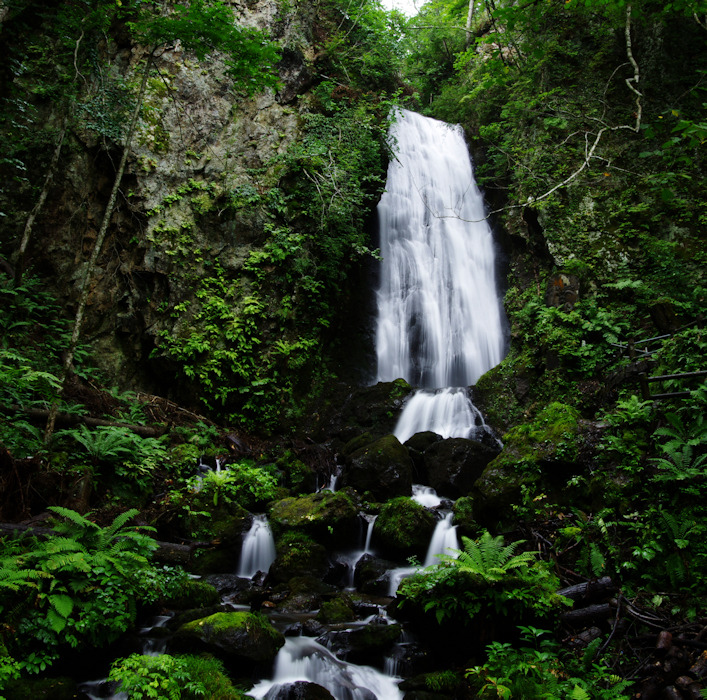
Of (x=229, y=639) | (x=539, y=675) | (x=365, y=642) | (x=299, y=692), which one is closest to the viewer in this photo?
(x=539, y=675)

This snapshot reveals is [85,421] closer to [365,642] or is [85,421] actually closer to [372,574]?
[372,574]

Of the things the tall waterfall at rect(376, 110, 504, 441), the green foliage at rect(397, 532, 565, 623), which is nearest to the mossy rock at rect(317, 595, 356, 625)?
the green foliage at rect(397, 532, 565, 623)

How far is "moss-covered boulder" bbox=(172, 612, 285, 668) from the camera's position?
14.0ft

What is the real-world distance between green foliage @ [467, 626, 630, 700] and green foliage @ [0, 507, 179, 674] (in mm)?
3208

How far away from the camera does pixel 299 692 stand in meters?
4.09

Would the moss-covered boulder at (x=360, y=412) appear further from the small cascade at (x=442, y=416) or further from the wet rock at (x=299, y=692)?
the wet rock at (x=299, y=692)

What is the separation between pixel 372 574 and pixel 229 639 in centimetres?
272

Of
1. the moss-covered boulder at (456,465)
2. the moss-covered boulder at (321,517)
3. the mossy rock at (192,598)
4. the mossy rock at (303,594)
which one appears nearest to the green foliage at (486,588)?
the mossy rock at (303,594)

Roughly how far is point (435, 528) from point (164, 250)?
8.17m

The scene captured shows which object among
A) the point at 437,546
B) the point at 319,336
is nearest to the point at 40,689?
the point at 437,546

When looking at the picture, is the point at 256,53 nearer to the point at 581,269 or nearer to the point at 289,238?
the point at 289,238

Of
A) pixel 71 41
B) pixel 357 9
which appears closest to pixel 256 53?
pixel 71 41

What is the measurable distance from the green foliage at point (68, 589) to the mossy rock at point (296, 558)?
2.22 metres

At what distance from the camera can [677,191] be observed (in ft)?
32.9
